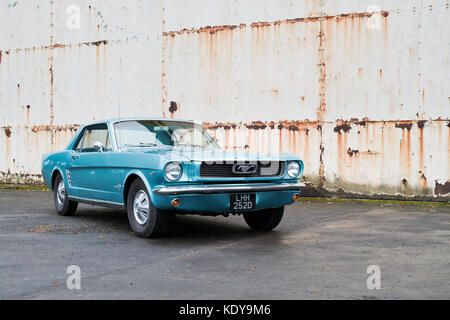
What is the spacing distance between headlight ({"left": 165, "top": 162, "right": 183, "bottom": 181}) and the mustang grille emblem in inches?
23.4

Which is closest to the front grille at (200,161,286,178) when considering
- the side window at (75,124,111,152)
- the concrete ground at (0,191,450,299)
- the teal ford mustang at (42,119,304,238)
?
the teal ford mustang at (42,119,304,238)

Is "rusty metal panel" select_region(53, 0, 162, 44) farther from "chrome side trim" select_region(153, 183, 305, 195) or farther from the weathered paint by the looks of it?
"chrome side trim" select_region(153, 183, 305, 195)

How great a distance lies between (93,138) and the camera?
7.15 meters

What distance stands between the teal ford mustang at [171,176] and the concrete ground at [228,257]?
1.12ft

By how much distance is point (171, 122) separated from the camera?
271 inches

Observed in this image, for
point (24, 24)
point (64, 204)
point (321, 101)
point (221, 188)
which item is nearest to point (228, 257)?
point (221, 188)

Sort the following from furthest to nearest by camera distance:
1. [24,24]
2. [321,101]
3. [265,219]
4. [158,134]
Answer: [24,24] → [321,101] → [158,134] → [265,219]

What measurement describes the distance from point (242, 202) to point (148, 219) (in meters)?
1.01

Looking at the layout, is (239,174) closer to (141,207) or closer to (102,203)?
(141,207)

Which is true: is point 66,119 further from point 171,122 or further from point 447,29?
point 447,29

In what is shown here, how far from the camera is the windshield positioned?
6.43 metres
